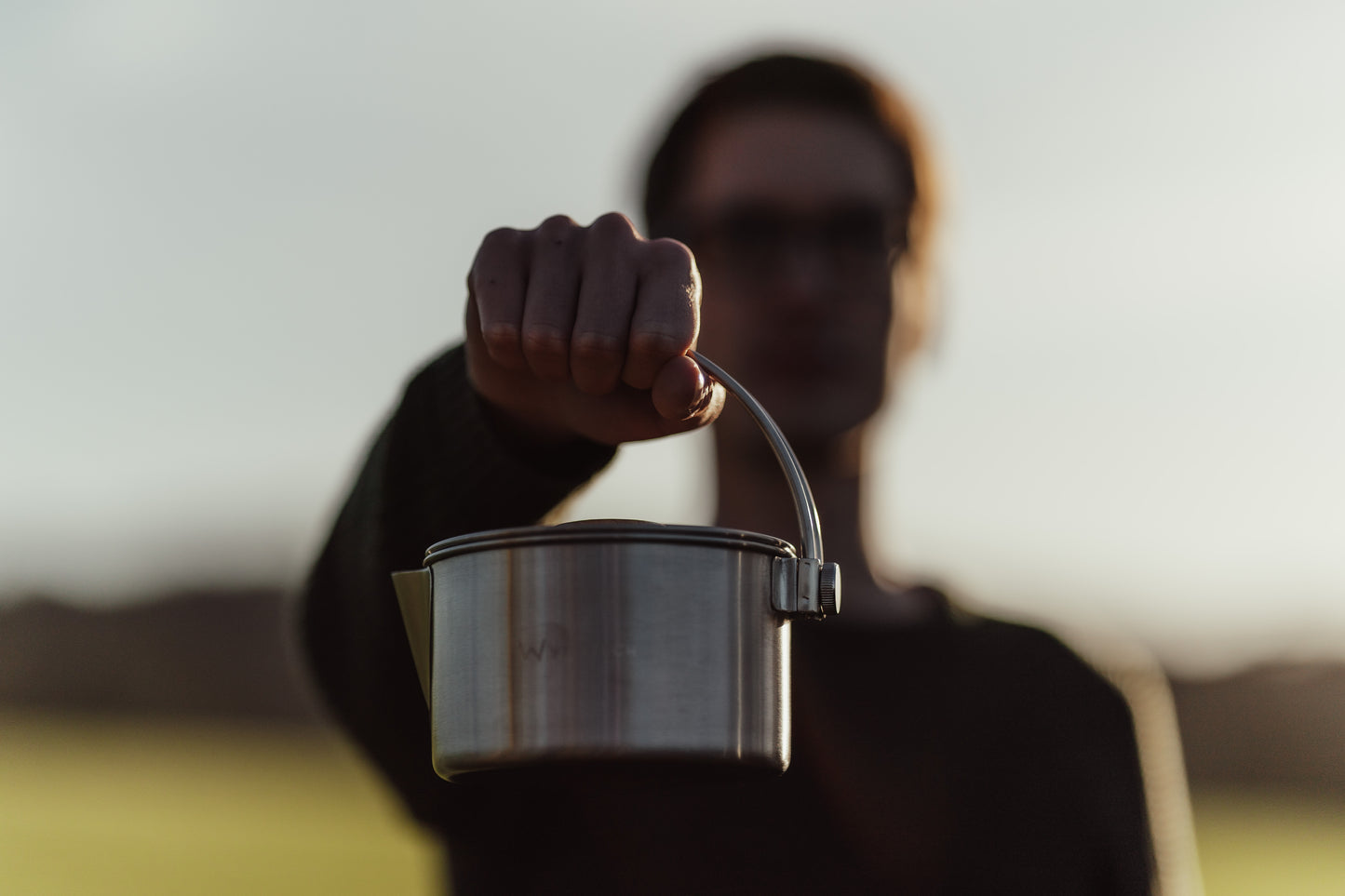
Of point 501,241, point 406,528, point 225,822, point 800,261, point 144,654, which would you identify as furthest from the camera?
point 144,654

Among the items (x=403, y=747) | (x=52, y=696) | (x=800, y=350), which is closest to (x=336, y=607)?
(x=403, y=747)

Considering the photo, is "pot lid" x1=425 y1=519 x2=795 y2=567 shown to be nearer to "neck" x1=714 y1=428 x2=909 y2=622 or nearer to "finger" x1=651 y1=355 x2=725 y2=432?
"finger" x1=651 y1=355 x2=725 y2=432

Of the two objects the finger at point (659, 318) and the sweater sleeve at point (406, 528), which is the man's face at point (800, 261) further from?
the finger at point (659, 318)

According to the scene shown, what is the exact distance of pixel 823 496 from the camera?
10.5 feet

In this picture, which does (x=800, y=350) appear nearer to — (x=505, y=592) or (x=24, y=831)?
(x=505, y=592)

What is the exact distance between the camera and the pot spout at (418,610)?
4.75 ft

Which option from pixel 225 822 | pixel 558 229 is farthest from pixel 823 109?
pixel 225 822

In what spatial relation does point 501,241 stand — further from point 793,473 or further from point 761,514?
point 761,514

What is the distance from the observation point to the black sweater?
2129 mm

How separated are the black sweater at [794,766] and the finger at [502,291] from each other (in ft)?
1.76

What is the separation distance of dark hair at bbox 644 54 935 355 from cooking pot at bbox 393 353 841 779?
2.00 meters

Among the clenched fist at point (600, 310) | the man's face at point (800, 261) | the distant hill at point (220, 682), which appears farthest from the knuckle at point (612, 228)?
the distant hill at point (220, 682)

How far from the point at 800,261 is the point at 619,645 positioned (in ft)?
6.20

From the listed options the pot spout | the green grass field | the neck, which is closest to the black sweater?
the neck
